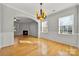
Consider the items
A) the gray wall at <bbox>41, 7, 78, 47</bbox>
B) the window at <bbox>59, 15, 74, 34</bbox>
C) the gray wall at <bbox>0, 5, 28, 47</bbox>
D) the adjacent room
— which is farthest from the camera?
the window at <bbox>59, 15, 74, 34</bbox>

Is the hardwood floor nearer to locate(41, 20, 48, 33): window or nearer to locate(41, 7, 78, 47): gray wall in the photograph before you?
locate(41, 7, 78, 47): gray wall

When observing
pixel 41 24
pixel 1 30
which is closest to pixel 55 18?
pixel 41 24

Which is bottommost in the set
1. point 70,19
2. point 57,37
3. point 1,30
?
point 57,37

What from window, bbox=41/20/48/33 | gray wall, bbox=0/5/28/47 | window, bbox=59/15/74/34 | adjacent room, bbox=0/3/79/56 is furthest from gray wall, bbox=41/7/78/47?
gray wall, bbox=0/5/28/47

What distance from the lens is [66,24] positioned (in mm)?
6281

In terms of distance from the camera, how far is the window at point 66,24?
580 cm

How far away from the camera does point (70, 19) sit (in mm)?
5832

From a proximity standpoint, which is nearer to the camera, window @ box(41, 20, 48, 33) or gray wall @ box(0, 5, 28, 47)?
gray wall @ box(0, 5, 28, 47)

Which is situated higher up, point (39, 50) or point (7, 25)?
point (7, 25)

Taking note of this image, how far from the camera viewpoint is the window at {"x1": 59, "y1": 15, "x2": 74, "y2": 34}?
5801 mm

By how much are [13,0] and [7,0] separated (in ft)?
0.46

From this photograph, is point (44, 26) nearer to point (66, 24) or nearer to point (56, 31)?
point (56, 31)

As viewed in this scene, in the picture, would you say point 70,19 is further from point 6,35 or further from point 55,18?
point 6,35

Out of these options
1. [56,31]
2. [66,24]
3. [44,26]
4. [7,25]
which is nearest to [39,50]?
[7,25]
